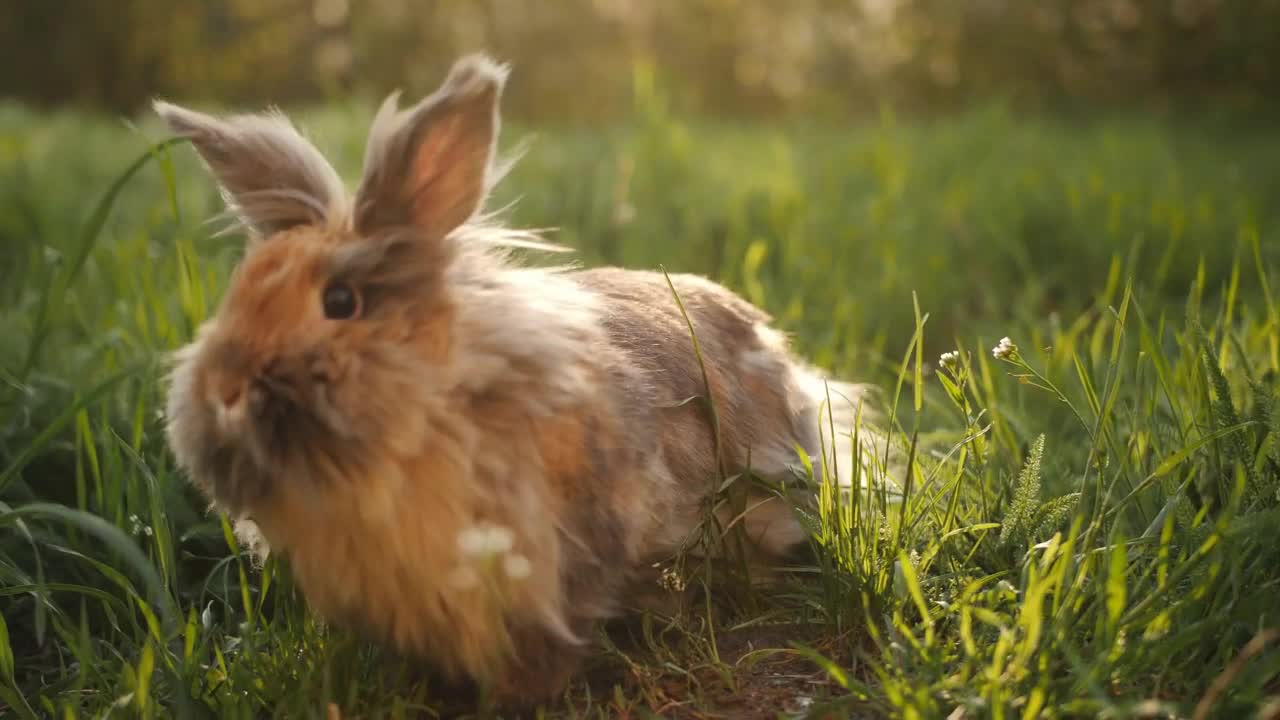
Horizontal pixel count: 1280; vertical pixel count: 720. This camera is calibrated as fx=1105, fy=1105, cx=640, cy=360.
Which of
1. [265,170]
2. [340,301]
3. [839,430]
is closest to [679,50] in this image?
[839,430]

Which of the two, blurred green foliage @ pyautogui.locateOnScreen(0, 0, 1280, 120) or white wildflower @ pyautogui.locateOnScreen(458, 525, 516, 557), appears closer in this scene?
white wildflower @ pyautogui.locateOnScreen(458, 525, 516, 557)

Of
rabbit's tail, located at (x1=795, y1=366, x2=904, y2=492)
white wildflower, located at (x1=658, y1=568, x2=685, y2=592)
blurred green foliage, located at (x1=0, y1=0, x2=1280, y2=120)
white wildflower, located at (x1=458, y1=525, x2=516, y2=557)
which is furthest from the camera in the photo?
blurred green foliage, located at (x1=0, y1=0, x2=1280, y2=120)

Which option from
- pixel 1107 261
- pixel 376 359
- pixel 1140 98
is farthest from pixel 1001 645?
pixel 1140 98

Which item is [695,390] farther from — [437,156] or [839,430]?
[437,156]

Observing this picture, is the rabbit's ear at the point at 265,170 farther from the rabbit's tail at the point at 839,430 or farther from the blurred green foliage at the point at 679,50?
the blurred green foliage at the point at 679,50

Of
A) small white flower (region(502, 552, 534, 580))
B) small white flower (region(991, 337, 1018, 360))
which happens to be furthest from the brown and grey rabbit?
small white flower (region(991, 337, 1018, 360))

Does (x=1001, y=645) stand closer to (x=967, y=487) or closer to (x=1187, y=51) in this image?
(x=967, y=487)

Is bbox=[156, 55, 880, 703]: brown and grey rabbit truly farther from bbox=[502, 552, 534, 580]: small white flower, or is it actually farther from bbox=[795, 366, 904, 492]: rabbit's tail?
bbox=[795, 366, 904, 492]: rabbit's tail
